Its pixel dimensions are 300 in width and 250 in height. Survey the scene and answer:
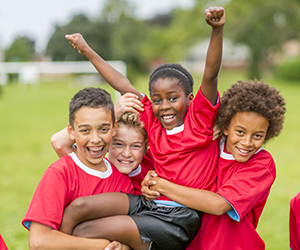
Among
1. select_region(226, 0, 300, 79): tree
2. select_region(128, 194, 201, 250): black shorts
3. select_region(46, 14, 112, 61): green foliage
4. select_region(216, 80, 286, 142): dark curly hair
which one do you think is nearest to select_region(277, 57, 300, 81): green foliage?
select_region(226, 0, 300, 79): tree

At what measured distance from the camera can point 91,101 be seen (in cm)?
219

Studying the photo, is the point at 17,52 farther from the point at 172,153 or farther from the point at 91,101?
the point at 172,153

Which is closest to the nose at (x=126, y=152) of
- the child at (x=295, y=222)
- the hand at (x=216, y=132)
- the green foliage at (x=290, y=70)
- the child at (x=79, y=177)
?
the child at (x=79, y=177)

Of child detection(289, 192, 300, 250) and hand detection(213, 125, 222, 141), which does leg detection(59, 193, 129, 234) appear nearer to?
hand detection(213, 125, 222, 141)

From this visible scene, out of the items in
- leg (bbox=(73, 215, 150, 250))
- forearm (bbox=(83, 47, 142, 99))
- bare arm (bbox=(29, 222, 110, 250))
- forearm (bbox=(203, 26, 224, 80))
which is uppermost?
forearm (bbox=(203, 26, 224, 80))

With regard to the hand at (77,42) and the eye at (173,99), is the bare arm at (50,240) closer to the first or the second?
the eye at (173,99)

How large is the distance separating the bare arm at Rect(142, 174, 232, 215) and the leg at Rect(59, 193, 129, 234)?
29 centimetres

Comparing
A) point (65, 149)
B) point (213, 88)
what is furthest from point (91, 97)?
point (213, 88)

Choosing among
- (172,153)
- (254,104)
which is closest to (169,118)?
(172,153)

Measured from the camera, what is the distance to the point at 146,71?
44375 millimetres

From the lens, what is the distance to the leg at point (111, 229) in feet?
6.74

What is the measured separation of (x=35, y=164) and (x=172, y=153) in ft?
20.9

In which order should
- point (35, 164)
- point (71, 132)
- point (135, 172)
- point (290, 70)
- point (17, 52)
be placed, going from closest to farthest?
point (71, 132) < point (135, 172) < point (35, 164) < point (290, 70) < point (17, 52)

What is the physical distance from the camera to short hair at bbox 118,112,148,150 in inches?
95.4
